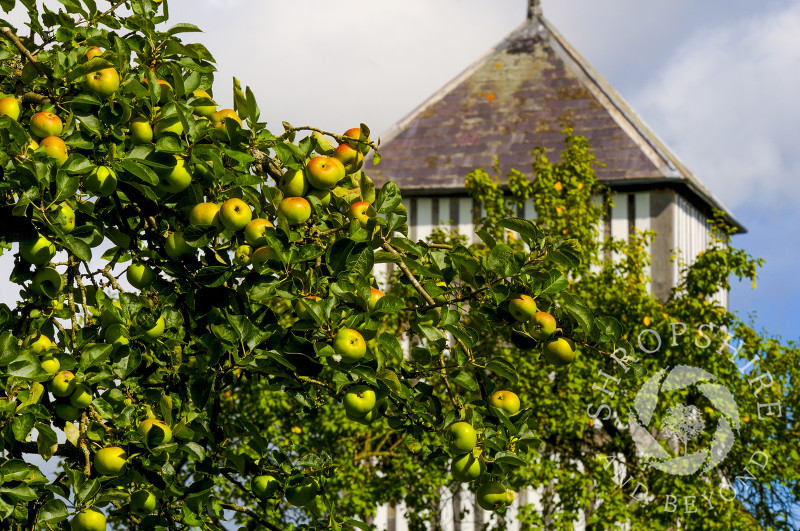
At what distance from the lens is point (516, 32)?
14.0 m

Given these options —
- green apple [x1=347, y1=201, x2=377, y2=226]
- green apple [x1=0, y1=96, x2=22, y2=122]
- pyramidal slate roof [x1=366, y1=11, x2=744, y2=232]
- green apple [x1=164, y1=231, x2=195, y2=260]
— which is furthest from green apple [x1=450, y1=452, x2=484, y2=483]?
pyramidal slate roof [x1=366, y1=11, x2=744, y2=232]

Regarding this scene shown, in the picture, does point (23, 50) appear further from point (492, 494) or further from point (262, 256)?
point (492, 494)

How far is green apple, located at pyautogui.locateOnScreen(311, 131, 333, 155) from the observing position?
2.54 m

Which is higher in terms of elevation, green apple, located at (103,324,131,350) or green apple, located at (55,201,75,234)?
green apple, located at (55,201,75,234)

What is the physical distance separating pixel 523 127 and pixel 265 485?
1013cm

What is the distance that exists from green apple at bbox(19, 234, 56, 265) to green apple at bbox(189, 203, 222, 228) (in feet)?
1.17

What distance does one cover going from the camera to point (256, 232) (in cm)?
225

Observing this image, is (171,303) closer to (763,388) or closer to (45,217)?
(45,217)

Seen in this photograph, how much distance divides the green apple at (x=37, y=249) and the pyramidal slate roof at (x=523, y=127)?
30.5 feet

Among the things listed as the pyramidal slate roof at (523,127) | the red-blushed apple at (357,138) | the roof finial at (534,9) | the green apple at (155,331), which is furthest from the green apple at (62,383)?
the roof finial at (534,9)

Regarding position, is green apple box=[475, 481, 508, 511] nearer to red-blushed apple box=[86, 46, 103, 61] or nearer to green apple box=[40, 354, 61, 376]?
green apple box=[40, 354, 61, 376]

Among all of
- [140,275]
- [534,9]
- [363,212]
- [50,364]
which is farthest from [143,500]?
[534,9]

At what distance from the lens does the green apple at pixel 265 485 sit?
258 centimetres

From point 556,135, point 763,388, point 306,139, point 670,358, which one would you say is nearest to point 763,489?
point 763,388
